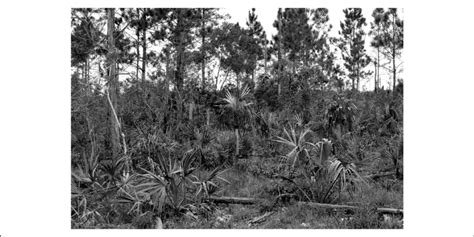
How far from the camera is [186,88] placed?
11844 millimetres

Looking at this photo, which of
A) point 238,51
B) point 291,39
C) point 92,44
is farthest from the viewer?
point 291,39

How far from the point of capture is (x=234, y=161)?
8734 millimetres

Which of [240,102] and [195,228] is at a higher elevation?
[240,102]

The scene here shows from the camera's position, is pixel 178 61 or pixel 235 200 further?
pixel 178 61

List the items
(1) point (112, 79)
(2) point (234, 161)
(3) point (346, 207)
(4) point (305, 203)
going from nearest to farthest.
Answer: (3) point (346, 207) → (4) point (305, 203) → (1) point (112, 79) → (2) point (234, 161)

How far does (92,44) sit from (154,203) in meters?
4.50

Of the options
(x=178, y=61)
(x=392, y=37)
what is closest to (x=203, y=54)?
(x=178, y=61)

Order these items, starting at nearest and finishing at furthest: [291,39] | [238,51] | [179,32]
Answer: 1. [179,32]
2. [238,51]
3. [291,39]

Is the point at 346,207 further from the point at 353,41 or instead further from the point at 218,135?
the point at 353,41

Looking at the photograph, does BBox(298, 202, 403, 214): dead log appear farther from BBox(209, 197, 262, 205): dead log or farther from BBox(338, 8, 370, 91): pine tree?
BBox(338, 8, 370, 91): pine tree

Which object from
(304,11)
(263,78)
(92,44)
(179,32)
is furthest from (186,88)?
(304,11)

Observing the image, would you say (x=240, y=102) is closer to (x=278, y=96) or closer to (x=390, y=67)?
(x=278, y=96)

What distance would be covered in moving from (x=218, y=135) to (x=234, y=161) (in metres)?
1.20

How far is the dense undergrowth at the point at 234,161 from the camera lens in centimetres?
574
